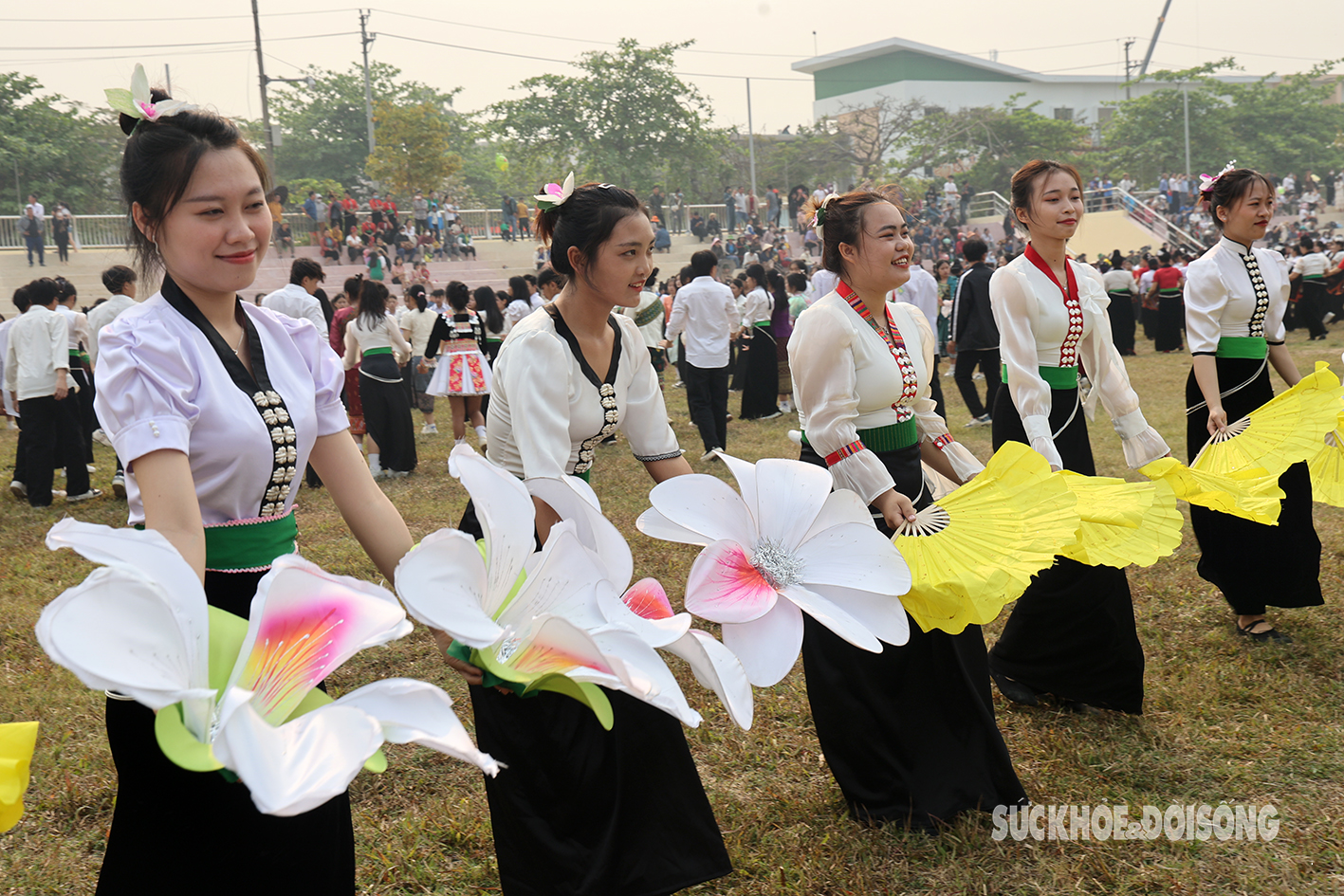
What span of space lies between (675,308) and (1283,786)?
7088 mm

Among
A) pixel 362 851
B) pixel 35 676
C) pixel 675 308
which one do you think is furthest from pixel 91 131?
pixel 362 851

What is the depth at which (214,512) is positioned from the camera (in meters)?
1.57

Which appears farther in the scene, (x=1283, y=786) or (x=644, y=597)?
(x=1283, y=786)

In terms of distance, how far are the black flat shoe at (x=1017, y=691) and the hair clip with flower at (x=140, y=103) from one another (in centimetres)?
278

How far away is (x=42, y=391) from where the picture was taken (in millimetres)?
7527

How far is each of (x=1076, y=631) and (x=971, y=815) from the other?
830 millimetres

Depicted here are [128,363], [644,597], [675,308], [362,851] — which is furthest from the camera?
[675,308]

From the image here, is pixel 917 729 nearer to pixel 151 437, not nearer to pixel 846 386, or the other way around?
pixel 846 386

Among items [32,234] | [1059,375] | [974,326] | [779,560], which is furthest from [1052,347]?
[32,234]

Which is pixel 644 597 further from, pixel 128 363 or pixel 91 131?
pixel 91 131

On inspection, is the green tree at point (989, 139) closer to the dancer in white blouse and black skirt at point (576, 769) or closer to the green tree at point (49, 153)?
the green tree at point (49, 153)

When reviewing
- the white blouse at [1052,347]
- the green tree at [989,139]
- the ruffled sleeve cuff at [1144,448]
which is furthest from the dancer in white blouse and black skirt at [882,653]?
the green tree at [989,139]

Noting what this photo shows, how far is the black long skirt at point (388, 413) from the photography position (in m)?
8.08

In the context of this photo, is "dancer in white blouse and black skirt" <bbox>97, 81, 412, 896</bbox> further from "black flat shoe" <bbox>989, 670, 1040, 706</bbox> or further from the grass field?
"black flat shoe" <bbox>989, 670, 1040, 706</bbox>
